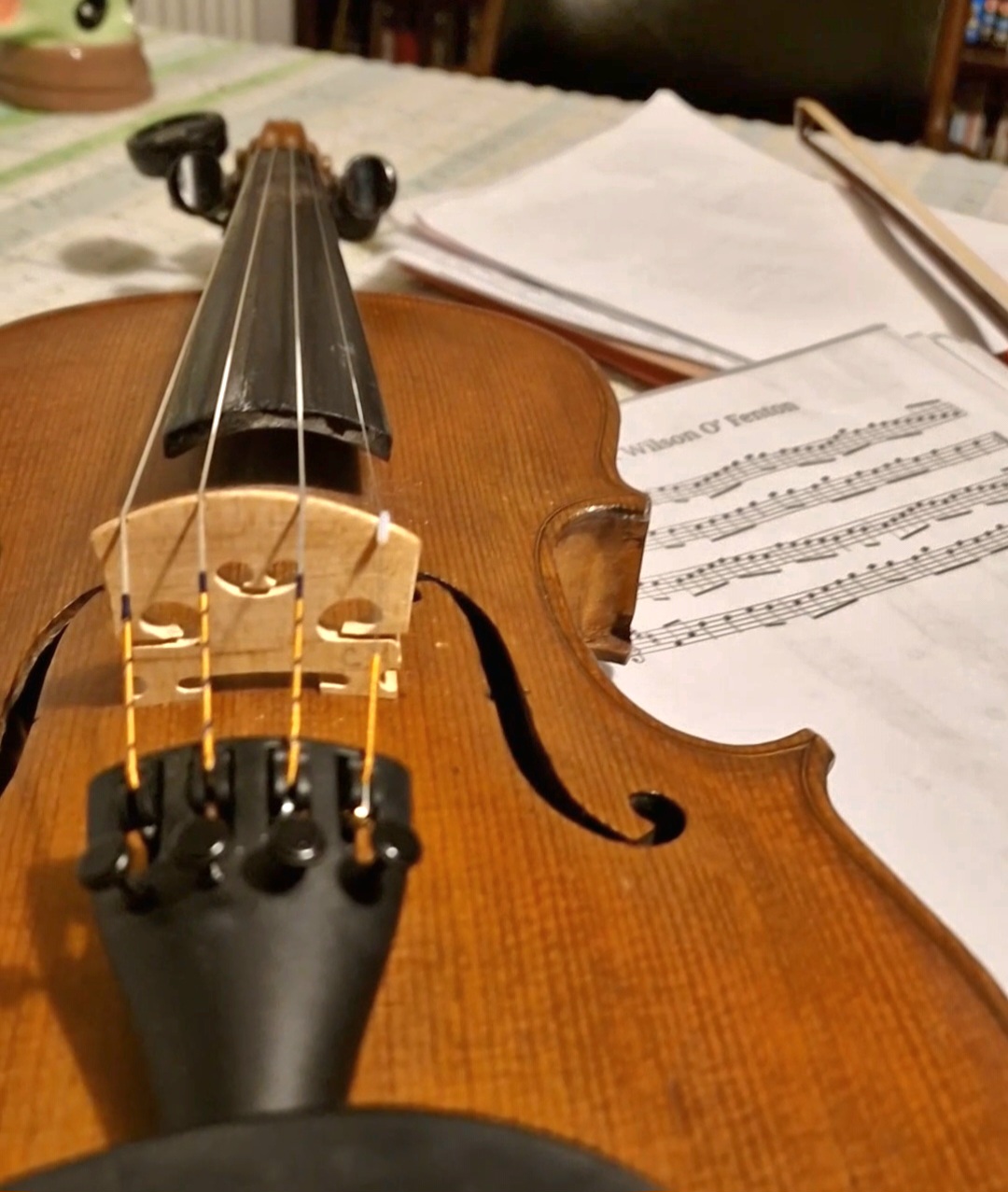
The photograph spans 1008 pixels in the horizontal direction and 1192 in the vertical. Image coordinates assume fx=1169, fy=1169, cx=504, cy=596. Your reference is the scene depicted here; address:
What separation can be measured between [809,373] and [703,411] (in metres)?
0.10

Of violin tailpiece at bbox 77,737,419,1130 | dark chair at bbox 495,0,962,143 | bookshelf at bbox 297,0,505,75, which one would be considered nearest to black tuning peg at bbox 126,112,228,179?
violin tailpiece at bbox 77,737,419,1130

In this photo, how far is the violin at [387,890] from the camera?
0.30 m

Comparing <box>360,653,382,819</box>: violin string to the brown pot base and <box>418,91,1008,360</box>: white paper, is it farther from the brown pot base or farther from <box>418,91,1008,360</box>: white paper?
the brown pot base

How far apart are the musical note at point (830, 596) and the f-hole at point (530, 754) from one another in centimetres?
14

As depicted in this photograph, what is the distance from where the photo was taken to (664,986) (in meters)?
0.34

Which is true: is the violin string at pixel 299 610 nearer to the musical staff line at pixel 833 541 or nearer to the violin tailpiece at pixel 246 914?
the violin tailpiece at pixel 246 914

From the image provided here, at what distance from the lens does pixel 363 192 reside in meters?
0.90

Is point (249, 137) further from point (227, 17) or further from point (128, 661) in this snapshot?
point (227, 17)

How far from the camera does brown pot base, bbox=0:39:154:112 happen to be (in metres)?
1.22

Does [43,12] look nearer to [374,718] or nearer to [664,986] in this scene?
[374,718]

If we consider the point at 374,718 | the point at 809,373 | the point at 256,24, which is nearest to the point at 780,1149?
the point at 374,718

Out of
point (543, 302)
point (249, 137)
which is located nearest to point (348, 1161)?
point (543, 302)

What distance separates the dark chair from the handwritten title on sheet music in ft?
3.11

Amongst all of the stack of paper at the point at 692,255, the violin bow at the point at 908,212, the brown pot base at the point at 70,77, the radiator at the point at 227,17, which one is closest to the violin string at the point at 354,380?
the stack of paper at the point at 692,255
